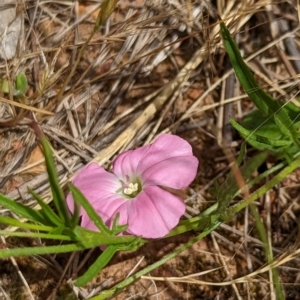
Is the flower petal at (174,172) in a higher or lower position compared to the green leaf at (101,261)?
higher

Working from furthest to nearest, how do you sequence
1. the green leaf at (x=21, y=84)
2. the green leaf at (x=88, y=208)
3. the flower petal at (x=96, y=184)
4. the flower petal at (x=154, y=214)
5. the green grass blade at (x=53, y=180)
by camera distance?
the green leaf at (x=21, y=84) → the flower petal at (x=96, y=184) → the flower petal at (x=154, y=214) → the green leaf at (x=88, y=208) → the green grass blade at (x=53, y=180)

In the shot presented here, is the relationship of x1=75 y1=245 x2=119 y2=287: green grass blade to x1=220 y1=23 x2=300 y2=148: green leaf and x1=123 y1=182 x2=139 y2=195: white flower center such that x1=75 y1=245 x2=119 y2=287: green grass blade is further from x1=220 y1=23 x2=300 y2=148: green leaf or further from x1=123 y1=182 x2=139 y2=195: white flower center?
x1=220 y1=23 x2=300 y2=148: green leaf

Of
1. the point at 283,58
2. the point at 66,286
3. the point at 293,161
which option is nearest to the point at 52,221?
the point at 66,286

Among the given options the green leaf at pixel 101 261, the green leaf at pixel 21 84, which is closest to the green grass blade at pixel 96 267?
the green leaf at pixel 101 261

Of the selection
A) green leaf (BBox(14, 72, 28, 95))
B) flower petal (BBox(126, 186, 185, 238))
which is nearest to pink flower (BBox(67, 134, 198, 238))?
flower petal (BBox(126, 186, 185, 238))

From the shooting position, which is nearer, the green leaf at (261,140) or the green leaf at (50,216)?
the green leaf at (50,216)

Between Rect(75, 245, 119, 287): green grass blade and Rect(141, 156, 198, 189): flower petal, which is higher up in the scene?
Rect(141, 156, 198, 189): flower petal

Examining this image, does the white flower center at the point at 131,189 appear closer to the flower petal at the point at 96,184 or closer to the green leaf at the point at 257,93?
the flower petal at the point at 96,184

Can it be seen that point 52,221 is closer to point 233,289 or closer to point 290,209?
point 233,289
